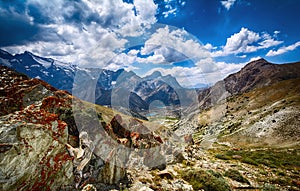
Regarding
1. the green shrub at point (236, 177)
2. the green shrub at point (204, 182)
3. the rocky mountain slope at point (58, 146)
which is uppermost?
the rocky mountain slope at point (58, 146)

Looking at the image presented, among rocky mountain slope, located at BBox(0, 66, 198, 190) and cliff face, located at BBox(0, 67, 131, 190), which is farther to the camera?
rocky mountain slope, located at BBox(0, 66, 198, 190)


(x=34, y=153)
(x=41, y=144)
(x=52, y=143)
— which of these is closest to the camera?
(x=34, y=153)

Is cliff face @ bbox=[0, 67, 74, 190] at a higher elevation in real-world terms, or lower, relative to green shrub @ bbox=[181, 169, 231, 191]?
higher

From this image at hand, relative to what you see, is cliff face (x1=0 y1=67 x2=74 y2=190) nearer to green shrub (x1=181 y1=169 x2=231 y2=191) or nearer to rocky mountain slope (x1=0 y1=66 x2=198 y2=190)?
rocky mountain slope (x1=0 y1=66 x2=198 y2=190)

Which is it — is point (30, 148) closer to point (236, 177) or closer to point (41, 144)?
point (41, 144)

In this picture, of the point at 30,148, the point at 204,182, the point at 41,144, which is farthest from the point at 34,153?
the point at 204,182

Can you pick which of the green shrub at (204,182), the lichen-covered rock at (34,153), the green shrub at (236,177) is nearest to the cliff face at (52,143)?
the lichen-covered rock at (34,153)

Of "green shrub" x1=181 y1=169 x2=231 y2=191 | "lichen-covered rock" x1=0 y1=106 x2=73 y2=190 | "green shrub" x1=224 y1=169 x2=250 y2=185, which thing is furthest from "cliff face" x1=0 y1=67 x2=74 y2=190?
"green shrub" x1=224 y1=169 x2=250 y2=185

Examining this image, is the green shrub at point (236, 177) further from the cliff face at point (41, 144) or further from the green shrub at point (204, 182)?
the cliff face at point (41, 144)

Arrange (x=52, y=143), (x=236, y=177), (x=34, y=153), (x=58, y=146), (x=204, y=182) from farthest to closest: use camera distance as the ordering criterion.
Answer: (x=236, y=177)
(x=204, y=182)
(x=58, y=146)
(x=52, y=143)
(x=34, y=153)

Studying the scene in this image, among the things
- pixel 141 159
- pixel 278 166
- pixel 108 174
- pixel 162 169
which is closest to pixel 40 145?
pixel 108 174

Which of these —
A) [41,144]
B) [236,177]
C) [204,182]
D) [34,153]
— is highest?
[41,144]

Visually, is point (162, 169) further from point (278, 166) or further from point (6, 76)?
point (278, 166)

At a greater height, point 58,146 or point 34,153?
point 58,146
